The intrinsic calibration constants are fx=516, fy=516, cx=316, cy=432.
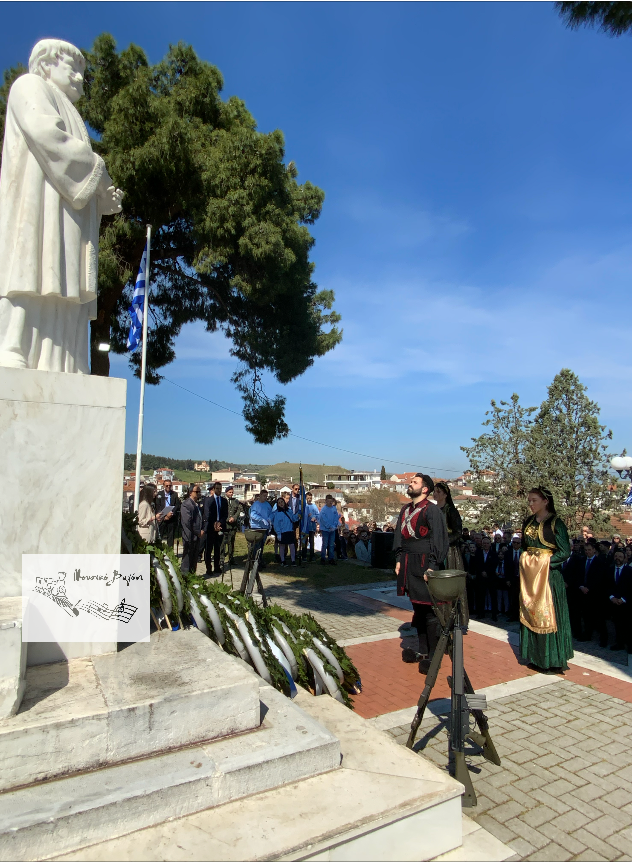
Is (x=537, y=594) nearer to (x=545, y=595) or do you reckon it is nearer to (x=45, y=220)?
(x=545, y=595)

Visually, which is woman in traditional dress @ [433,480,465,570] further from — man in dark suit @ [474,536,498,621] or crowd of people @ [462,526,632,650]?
man in dark suit @ [474,536,498,621]

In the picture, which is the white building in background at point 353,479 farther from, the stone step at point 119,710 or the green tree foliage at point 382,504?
the stone step at point 119,710

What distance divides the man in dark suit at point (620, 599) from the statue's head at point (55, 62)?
23.4ft

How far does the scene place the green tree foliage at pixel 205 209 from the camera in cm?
978

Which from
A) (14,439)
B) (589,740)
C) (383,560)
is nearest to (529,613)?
(589,740)

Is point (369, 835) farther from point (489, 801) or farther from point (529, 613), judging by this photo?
point (529, 613)

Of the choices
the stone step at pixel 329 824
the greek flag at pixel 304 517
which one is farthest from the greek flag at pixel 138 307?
the stone step at pixel 329 824

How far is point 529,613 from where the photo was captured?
16.5 feet

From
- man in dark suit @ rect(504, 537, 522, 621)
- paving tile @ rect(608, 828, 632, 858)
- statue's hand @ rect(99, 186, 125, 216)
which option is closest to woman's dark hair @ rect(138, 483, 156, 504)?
statue's hand @ rect(99, 186, 125, 216)

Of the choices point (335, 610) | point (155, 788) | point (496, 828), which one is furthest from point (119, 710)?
point (335, 610)

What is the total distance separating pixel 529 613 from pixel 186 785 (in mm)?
3975

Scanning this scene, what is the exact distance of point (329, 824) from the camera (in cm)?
198

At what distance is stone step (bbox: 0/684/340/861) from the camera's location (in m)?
1.77

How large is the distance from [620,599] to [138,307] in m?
8.81
